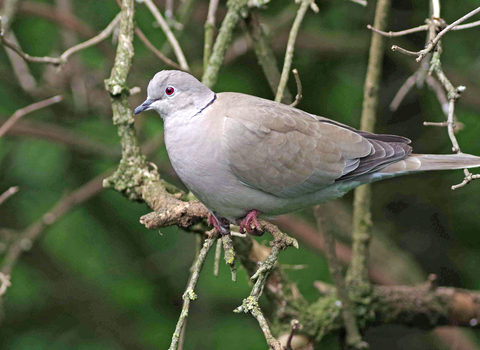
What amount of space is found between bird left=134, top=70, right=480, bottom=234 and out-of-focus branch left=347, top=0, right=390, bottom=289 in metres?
0.55

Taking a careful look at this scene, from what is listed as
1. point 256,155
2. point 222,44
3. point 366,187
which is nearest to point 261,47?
point 222,44

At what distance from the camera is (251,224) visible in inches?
94.5

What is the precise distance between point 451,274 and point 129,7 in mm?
3658

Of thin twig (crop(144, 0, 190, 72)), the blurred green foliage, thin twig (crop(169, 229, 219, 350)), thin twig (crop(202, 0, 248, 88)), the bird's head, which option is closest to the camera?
thin twig (crop(169, 229, 219, 350))

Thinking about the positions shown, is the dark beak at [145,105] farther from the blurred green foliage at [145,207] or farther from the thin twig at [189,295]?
the blurred green foliage at [145,207]

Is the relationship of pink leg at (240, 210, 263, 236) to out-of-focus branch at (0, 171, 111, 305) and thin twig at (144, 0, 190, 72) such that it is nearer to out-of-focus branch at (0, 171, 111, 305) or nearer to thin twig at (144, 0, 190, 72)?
thin twig at (144, 0, 190, 72)

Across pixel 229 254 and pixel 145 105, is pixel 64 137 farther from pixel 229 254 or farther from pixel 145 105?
pixel 229 254

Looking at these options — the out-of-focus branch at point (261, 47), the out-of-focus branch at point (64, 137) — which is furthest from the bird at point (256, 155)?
the out-of-focus branch at point (64, 137)

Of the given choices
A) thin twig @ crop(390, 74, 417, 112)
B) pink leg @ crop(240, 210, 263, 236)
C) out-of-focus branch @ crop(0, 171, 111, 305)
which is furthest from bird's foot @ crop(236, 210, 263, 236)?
out-of-focus branch @ crop(0, 171, 111, 305)

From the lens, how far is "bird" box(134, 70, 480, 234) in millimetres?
2330

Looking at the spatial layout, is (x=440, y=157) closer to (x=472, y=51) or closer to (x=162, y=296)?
(x=472, y=51)

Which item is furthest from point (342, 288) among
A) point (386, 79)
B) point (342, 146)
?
point (386, 79)

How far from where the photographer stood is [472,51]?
4.41 metres

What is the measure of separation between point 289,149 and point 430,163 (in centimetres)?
72
